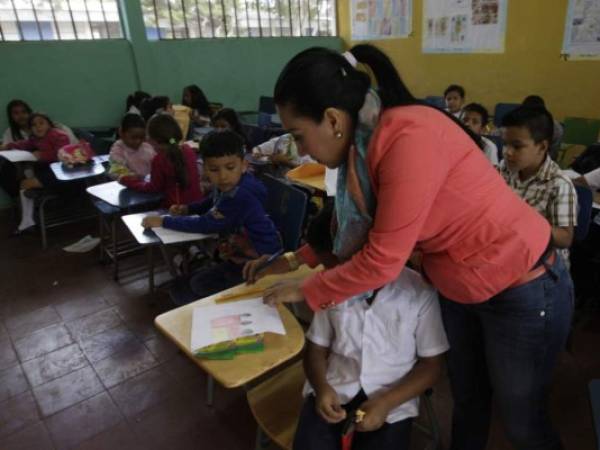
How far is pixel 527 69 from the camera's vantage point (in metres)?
4.70

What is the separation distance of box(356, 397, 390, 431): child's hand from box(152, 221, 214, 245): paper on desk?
1127 millimetres

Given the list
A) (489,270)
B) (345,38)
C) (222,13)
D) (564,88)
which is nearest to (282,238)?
(489,270)

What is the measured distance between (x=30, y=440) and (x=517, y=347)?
1857 mm

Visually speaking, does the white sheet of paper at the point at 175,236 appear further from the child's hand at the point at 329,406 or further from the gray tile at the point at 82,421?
the child's hand at the point at 329,406

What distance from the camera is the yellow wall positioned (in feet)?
14.1

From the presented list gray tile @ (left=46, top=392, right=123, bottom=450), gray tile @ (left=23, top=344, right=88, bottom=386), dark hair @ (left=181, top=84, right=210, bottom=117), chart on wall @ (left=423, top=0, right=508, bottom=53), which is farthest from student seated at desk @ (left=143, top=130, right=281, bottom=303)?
chart on wall @ (left=423, top=0, right=508, bottom=53)

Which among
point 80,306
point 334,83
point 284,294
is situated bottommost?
point 80,306

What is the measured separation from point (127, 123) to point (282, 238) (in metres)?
1.79

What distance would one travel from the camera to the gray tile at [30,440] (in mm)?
1766

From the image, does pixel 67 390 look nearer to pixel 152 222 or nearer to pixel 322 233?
pixel 152 222

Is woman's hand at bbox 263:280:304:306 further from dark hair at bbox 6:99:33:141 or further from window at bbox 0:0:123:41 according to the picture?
window at bbox 0:0:123:41

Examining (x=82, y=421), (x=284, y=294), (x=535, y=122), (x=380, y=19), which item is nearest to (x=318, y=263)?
(x=284, y=294)

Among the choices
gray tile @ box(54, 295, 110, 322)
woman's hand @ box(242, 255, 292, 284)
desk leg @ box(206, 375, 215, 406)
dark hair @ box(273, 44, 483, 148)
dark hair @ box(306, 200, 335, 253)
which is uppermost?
dark hair @ box(273, 44, 483, 148)

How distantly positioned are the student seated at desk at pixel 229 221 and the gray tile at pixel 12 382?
94 cm
